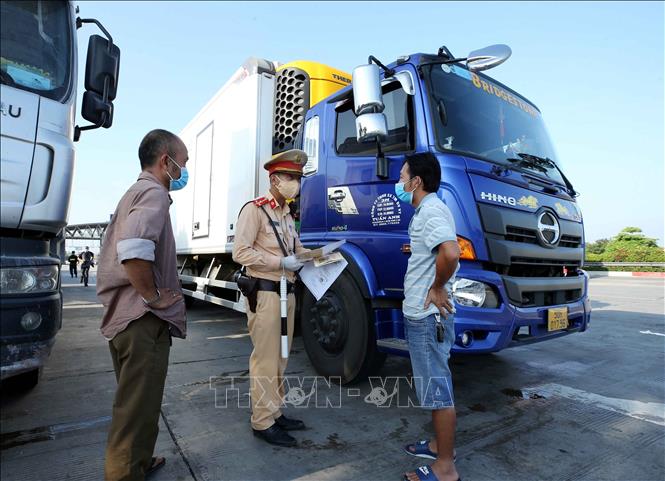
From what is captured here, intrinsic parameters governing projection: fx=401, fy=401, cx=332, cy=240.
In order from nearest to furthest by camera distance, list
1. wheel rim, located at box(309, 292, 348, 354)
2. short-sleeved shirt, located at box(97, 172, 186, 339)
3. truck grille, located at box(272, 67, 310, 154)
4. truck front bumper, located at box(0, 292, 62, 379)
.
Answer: short-sleeved shirt, located at box(97, 172, 186, 339) → truck front bumper, located at box(0, 292, 62, 379) → wheel rim, located at box(309, 292, 348, 354) → truck grille, located at box(272, 67, 310, 154)

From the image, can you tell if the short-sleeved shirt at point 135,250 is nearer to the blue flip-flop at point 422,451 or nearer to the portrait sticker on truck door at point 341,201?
the blue flip-flop at point 422,451

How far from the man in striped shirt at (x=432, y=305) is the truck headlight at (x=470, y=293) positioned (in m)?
0.51

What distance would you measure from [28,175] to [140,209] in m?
0.87

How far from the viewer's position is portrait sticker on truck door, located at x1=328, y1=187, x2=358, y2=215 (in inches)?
136

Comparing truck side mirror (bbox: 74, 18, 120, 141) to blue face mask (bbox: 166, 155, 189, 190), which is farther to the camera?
truck side mirror (bbox: 74, 18, 120, 141)

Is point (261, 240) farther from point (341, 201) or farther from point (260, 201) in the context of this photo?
point (341, 201)

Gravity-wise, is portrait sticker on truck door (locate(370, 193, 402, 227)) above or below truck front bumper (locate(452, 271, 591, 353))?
above

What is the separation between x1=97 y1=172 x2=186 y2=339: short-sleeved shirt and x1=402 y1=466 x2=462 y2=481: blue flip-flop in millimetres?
1470

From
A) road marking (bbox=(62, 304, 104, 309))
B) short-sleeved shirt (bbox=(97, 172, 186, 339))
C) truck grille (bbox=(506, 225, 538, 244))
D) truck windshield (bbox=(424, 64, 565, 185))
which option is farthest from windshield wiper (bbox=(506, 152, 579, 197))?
road marking (bbox=(62, 304, 104, 309))

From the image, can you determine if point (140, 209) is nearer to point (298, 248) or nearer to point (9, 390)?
point (298, 248)

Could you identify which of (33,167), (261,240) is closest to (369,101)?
(261,240)

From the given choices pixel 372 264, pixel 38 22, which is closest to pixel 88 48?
pixel 38 22

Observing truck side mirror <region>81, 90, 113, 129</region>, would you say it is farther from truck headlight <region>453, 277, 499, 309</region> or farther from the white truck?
truck headlight <region>453, 277, 499, 309</region>

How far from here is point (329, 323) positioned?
11.5ft
